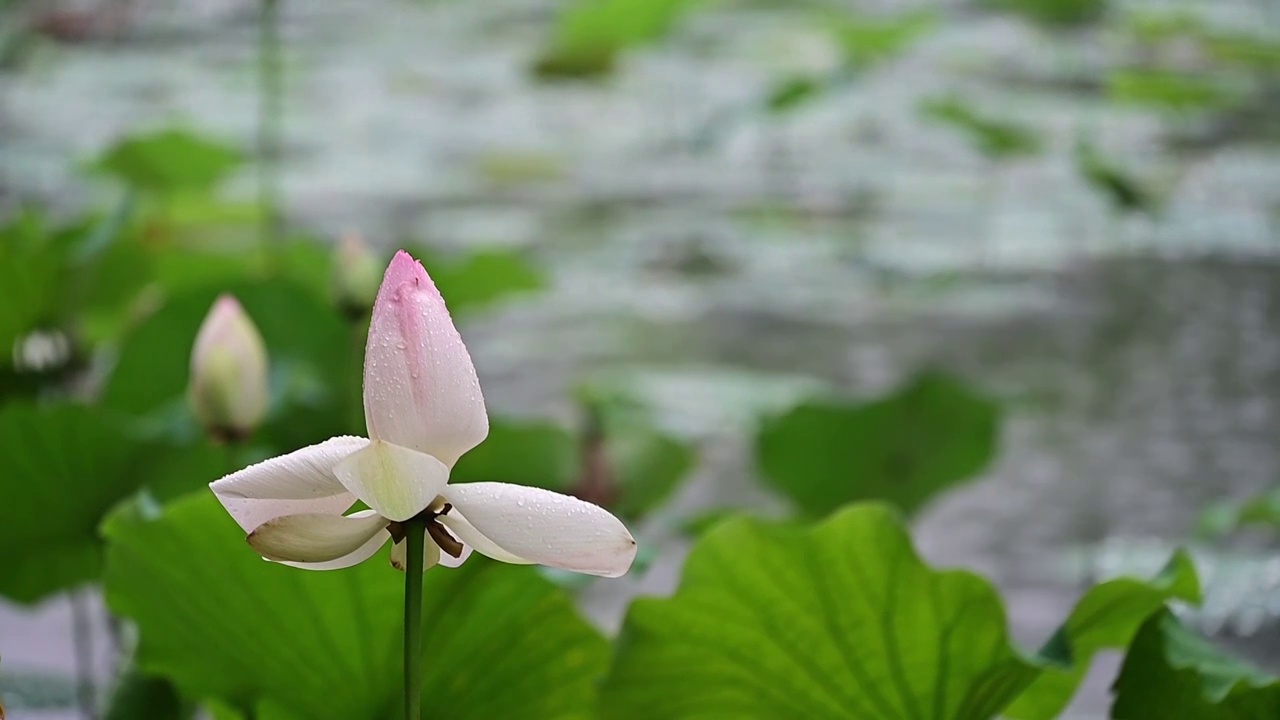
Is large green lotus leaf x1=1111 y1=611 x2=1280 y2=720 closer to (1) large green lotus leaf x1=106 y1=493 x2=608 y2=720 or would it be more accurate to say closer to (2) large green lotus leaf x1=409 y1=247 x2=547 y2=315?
(1) large green lotus leaf x1=106 y1=493 x2=608 y2=720

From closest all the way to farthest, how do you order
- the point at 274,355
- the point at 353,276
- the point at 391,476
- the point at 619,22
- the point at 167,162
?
1. the point at 391,476
2. the point at 353,276
3. the point at 274,355
4. the point at 167,162
5. the point at 619,22

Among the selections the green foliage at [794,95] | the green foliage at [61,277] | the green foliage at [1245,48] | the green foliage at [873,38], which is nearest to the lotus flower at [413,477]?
the green foliage at [61,277]

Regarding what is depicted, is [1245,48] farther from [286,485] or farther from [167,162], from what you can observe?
[286,485]

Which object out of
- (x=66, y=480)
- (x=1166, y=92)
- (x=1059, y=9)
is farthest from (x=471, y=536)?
(x=1059, y=9)

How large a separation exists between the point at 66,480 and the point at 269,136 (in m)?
1.69

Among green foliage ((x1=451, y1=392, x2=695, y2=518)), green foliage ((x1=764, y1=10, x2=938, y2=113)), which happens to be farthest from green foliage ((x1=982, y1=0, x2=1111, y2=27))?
green foliage ((x1=451, y1=392, x2=695, y2=518))

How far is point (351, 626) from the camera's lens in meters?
0.49

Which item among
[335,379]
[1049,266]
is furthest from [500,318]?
[335,379]

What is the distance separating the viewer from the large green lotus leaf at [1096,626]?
1.56ft

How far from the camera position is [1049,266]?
214cm

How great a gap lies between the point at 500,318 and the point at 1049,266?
2.37ft

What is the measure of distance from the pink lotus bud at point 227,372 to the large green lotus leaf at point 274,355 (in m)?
0.20

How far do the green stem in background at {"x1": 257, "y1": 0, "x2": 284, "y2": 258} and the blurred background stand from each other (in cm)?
2

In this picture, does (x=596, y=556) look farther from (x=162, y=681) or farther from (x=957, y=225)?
(x=957, y=225)
